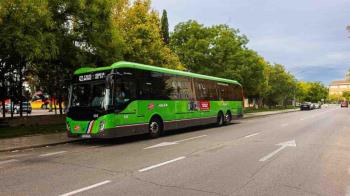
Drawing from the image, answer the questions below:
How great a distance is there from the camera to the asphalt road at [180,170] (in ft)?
19.8

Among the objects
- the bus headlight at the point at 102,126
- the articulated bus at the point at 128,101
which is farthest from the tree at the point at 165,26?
the bus headlight at the point at 102,126

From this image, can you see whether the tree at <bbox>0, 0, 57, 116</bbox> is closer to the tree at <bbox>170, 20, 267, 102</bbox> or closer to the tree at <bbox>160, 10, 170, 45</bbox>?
the tree at <bbox>170, 20, 267, 102</bbox>

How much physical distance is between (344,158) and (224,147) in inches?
147

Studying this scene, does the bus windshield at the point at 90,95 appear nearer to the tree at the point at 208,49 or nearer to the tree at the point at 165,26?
the tree at the point at 208,49

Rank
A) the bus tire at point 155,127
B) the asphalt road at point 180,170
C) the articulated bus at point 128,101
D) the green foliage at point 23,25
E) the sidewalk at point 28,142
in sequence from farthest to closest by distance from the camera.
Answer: the bus tire at point 155,127, the articulated bus at point 128,101, the green foliage at point 23,25, the sidewalk at point 28,142, the asphalt road at point 180,170

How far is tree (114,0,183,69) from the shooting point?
20938mm

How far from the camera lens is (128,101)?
13.2 metres

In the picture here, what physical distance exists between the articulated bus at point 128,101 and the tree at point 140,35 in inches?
179

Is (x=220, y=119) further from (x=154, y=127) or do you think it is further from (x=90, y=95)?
(x=90, y=95)

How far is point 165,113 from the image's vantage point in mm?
15617

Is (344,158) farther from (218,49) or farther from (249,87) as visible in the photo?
(249,87)

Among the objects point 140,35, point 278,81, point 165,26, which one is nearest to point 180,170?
point 140,35

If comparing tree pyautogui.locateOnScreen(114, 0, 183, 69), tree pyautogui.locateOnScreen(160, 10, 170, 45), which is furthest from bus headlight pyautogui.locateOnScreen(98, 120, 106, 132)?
tree pyautogui.locateOnScreen(160, 10, 170, 45)

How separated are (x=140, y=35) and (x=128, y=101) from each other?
947 cm
